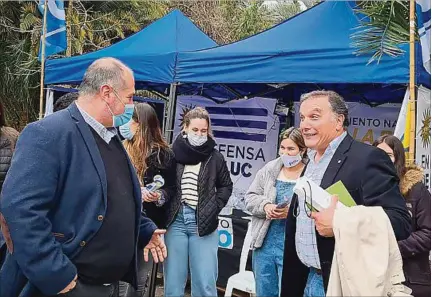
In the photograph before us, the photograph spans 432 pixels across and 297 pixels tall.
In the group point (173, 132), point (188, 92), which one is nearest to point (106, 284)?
point (173, 132)

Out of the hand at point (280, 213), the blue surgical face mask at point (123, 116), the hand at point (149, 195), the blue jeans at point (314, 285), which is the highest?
the blue surgical face mask at point (123, 116)

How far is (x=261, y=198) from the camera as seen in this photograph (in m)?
4.25

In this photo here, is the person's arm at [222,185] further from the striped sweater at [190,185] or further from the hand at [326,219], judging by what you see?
the hand at [326,219]

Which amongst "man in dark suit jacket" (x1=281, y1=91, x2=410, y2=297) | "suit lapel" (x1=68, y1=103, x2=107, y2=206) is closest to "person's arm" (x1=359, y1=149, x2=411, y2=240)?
"man in dark suit jacket" (x1=281, y1=91, x2=410, y2=297)

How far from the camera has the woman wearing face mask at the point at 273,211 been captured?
4.10 m

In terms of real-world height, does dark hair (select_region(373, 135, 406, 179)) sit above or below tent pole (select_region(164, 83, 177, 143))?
below

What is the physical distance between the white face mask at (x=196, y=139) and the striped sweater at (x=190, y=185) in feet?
0.61

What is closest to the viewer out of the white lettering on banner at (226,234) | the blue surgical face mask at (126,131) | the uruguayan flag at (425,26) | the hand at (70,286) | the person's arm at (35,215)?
the person's arm at (35,215)

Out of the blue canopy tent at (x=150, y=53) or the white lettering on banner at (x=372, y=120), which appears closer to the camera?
the blue canopy tent at (x=150, y=53)

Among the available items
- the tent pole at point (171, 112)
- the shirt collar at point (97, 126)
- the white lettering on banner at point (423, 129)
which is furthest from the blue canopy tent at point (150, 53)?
the shirt collar at point (97, 126)

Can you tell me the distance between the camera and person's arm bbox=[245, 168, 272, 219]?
419 centimetres

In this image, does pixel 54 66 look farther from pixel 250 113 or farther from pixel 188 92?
pixel 250 113

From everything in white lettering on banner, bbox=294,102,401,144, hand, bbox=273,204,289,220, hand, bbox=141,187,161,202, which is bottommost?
hand, bbox=273,204,289,220

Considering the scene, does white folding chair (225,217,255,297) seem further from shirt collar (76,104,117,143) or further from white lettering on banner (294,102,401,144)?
shirt collar (76,104,117,143)
